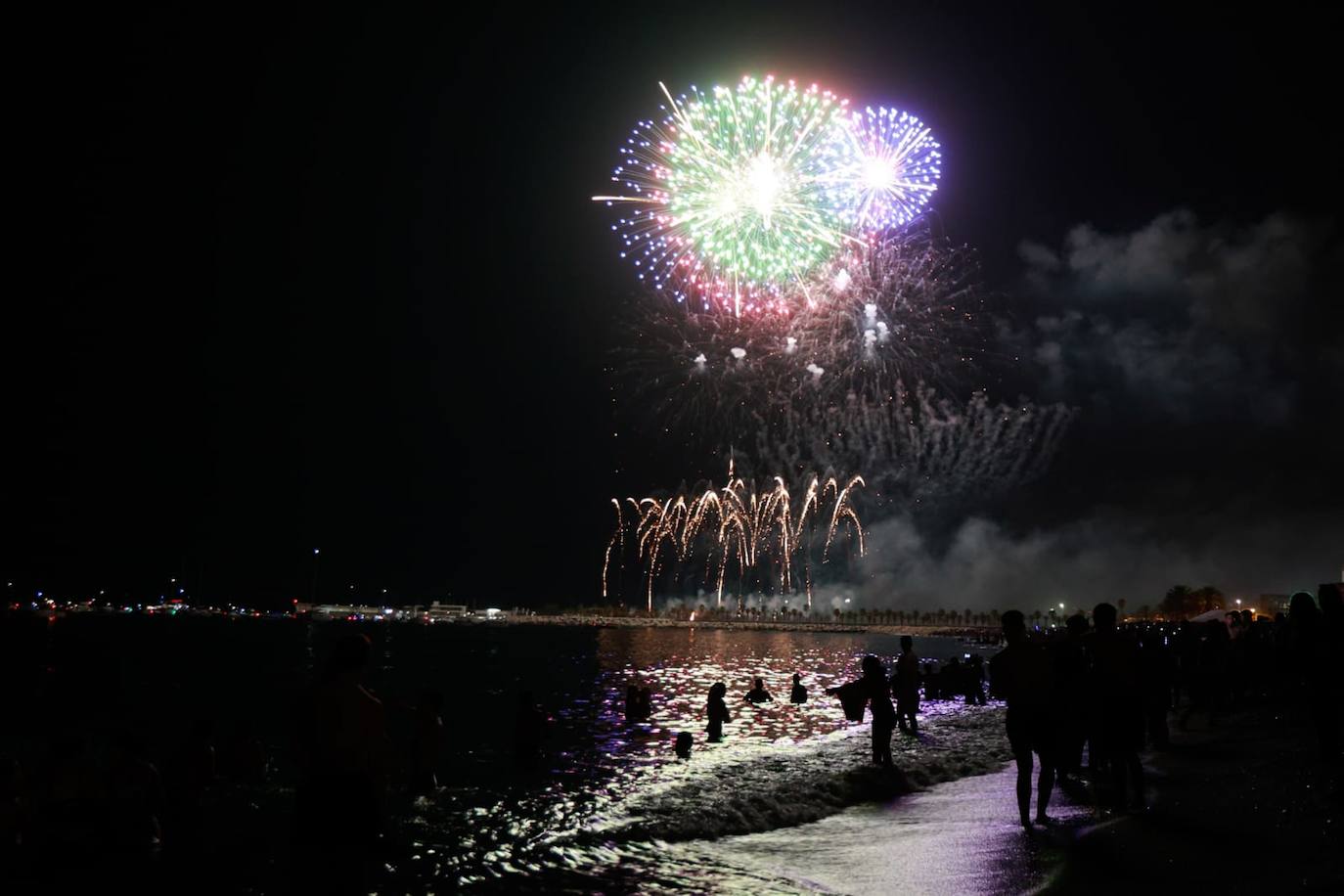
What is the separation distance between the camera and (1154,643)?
47.8 feet

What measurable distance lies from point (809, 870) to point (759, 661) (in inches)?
2506

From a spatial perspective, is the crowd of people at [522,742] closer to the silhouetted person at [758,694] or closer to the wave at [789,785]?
the wave at [789,785]

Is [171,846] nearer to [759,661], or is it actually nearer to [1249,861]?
[1249,861]

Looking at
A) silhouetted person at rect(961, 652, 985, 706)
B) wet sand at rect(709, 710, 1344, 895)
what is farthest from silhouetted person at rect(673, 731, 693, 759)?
silhouetted person at rect(961, 652, 985, 706)

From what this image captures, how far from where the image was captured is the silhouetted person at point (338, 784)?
19.9 feet

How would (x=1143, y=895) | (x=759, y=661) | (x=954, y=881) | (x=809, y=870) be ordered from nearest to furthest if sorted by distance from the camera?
(x=1143, y=895)
(x=954, y=881)
(x=809, y=870)
(x=759, y=661)

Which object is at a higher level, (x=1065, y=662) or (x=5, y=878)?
(x=1065, y=662)

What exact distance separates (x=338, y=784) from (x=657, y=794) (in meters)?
9.37

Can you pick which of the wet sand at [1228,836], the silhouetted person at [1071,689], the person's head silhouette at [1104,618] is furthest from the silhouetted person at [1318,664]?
the silhouetted person at [1071,689]

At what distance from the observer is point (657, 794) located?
14.6 metres

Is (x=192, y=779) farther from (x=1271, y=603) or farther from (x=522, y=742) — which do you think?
(x=1271, y=603)

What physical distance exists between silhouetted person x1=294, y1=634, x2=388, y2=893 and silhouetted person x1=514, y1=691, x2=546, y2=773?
40.7 ft

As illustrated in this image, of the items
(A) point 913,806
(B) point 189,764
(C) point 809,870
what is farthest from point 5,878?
(A) point 913,806

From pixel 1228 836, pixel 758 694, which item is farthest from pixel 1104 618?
pixel 758 694
